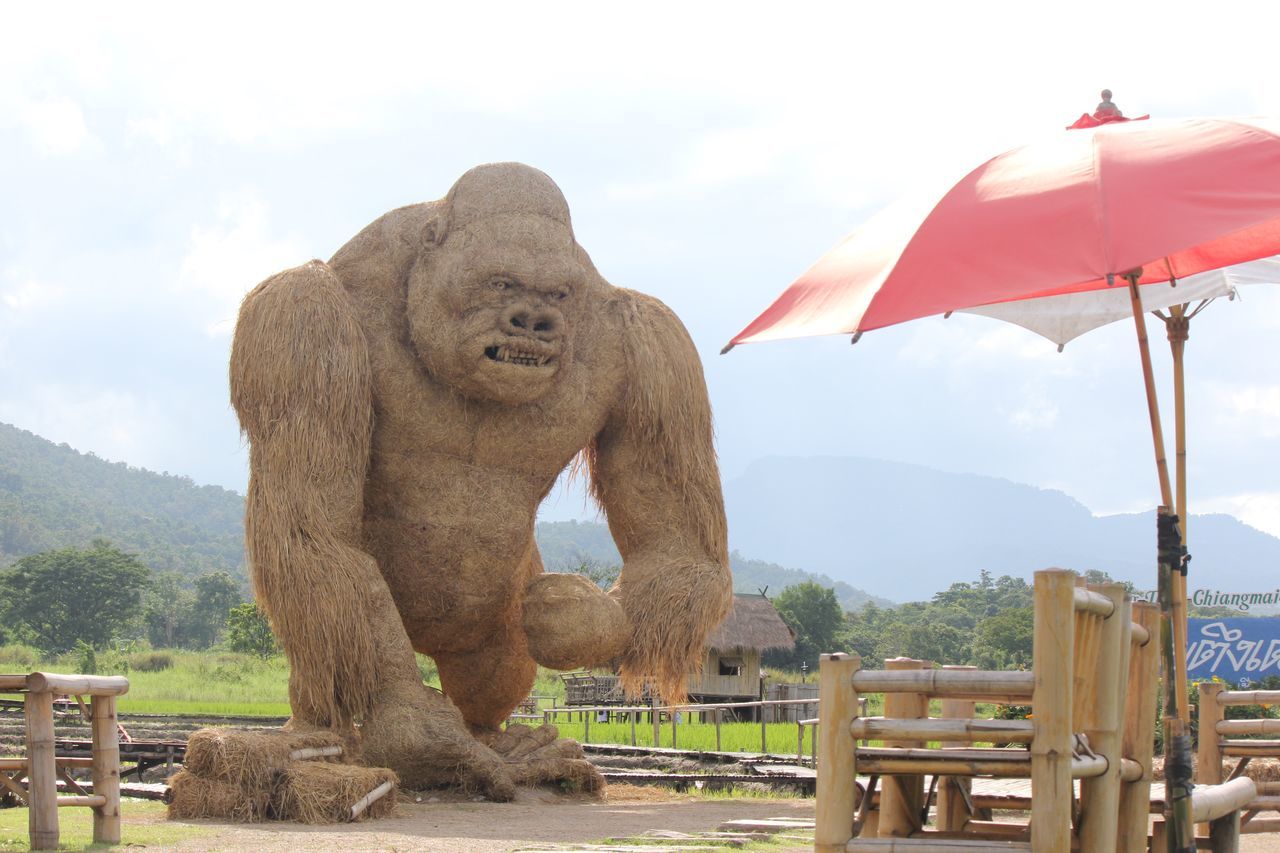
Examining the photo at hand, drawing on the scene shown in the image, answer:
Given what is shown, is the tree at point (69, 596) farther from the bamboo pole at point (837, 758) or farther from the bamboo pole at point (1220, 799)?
the bamboo pole at point (837, 758)

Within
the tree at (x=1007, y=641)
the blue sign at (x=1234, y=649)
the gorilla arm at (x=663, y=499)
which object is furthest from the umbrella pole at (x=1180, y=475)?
the tree at (x=1007, y=641)

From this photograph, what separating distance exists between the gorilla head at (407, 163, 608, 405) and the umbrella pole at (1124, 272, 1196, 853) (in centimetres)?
351

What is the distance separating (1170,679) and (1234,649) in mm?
12724

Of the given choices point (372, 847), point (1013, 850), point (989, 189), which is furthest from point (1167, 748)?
point (372, 847)

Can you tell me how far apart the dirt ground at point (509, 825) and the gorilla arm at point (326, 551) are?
33 centimetres

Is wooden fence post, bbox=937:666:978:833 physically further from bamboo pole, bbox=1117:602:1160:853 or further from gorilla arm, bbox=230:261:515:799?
gorilla arm, bbox=230:261:515:799

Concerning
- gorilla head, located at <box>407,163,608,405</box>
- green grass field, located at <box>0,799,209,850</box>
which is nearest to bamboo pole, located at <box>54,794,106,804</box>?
green grass field, located at <box>0,799,209,850</box>

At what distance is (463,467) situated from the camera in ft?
25.5

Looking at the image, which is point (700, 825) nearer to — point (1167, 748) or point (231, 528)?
point (1167, 748)

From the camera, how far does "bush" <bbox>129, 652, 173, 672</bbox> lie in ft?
129

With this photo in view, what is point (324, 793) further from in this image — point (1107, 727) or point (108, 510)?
point (108, 510)

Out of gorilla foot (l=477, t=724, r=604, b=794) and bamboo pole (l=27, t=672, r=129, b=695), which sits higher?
bamboo pole (l=27, t=672, r=129, b=695)

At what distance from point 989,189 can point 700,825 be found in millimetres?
3344

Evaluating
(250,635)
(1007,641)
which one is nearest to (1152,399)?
(1007,641)
